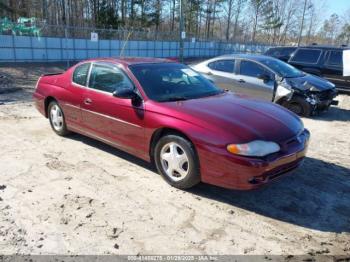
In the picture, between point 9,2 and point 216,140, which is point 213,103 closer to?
point 216,140

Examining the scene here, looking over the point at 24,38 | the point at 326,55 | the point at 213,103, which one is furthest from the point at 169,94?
the point at 24,38

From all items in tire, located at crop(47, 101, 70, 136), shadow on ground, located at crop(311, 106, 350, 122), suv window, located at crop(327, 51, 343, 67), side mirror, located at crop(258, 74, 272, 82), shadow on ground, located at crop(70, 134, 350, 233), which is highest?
suv window, located at crop(327, 51, 343, 67)

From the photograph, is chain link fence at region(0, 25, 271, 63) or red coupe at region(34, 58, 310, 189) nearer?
red coupe at region(34, 58, 310, 189)

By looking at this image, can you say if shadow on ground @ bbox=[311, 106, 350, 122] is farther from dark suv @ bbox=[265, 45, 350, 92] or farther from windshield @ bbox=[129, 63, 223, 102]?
windshield @ bbox=[129, 63, 223, 102]

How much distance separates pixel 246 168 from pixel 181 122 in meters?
Result: 0.96

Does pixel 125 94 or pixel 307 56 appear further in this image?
pixel 307 56

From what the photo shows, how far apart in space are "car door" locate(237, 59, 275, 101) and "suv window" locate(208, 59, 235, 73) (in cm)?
23

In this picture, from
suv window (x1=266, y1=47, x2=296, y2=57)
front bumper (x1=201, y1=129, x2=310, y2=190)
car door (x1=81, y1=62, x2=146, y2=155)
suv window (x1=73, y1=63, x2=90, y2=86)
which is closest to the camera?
front bumper (x1=201, y1=129, x2=310, y2=190)

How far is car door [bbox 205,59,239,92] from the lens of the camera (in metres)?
9.23

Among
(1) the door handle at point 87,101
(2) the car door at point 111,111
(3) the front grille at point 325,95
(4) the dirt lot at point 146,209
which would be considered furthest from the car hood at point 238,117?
(3) the front grille at point 325,95

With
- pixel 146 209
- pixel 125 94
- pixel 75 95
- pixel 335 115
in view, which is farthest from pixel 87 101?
pixel 335 115

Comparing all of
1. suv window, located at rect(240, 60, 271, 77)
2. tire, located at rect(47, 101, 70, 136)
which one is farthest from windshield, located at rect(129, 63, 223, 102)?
suv window, located at rect(240, 60, 271, 77)

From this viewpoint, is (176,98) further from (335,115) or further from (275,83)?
(335,115)

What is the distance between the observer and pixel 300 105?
28.6 ft
